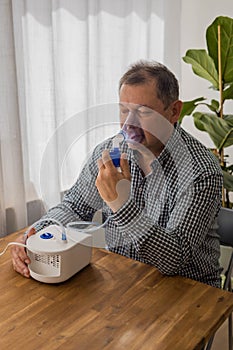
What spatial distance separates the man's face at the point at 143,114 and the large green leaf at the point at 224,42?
0.85m

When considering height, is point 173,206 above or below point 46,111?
below

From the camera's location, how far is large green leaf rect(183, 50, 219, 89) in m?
2.13

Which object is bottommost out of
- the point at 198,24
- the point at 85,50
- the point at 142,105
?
the point at 142,105

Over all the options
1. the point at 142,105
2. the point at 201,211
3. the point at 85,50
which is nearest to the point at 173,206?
the point at 201,211

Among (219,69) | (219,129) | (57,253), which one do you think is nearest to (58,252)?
(57,253)

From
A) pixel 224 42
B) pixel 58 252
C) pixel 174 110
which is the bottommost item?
pixel 58 252

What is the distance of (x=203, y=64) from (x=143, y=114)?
1062mm

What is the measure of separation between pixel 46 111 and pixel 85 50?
371 millimetres

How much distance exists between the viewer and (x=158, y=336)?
3.22 feet

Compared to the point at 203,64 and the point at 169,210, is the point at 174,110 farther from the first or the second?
the point at 203,64

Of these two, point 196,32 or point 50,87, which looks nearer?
point 50,87

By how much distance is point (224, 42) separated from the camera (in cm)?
203

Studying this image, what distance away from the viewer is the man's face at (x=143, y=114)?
122 centimetres

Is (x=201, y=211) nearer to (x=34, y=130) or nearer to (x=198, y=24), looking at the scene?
(x=34, y=130)
